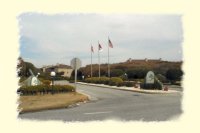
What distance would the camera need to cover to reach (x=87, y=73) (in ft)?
221

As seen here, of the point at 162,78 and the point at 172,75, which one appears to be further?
the point at 162,78

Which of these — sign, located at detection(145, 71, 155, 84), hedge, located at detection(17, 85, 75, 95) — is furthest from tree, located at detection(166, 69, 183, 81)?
hedge, located at detection(17, 85, 75, 95)

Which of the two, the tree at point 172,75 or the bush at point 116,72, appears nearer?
the tree at point 172,75

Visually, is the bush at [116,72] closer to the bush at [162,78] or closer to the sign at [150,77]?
the bush at [162,78]

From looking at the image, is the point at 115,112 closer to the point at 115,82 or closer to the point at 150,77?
the point at 150,77

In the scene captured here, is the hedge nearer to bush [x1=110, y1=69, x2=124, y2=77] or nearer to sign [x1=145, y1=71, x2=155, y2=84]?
sign [x1=145, y1=71, x2=155, y2=84]

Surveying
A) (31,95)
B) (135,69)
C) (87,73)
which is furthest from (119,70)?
(31,95)

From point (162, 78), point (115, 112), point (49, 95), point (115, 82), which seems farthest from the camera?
point (115, 82)

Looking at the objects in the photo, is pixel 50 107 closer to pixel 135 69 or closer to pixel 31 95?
pixel 31 95

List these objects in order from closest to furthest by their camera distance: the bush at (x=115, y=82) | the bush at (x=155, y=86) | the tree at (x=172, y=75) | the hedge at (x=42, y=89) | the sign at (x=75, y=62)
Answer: the sign at (x=75, y=62)
the hedge at (x=42, y=89)
the bush at (x=155, y=86)
the tree at (x=172, y=75)
the bush at (x=115, y=82)

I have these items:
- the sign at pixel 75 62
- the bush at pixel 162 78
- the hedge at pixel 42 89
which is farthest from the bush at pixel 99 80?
the sign at pixel 75 62

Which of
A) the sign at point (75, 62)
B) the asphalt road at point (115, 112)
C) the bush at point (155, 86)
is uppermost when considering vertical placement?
the sign at point (75, 62)

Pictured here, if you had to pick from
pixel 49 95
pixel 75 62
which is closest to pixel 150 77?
pixel 49 95

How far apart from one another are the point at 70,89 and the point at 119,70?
93.2ft
